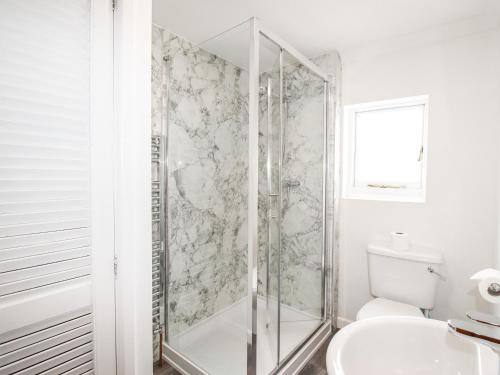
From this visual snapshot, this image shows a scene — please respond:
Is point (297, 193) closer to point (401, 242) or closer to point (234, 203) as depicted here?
point (234, 203)

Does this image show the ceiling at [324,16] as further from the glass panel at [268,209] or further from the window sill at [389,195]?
the window sill at [389,195]

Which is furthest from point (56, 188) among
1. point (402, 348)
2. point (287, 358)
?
point (287, 358)

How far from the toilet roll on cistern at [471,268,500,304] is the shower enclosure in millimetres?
916

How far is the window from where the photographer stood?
195 cm

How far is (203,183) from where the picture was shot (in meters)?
2.01

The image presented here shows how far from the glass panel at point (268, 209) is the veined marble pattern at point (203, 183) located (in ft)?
0.81

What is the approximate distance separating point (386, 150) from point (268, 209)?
1.16 metres

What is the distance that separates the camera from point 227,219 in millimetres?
2229

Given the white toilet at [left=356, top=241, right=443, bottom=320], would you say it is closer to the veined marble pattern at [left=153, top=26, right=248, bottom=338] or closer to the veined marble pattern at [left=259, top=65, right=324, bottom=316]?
the veined marble pattern at [left=259, top=65, right=324, bottom=316]

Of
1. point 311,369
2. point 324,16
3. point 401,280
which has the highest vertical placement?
point 324,16

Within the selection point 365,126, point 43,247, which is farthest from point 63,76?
point 365,126

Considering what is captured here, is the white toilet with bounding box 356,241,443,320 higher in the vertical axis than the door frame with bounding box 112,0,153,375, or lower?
lower

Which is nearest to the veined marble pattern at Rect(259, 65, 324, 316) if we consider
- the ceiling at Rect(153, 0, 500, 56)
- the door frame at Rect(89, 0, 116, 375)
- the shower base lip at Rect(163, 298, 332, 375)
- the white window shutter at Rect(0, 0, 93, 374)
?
the shower base lip at Rect(163, 298, 332, 375)

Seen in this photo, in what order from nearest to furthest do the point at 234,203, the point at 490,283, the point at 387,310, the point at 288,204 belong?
the point at 490,283
the point at 387,310
the point at 288,204
the point at 234,203
